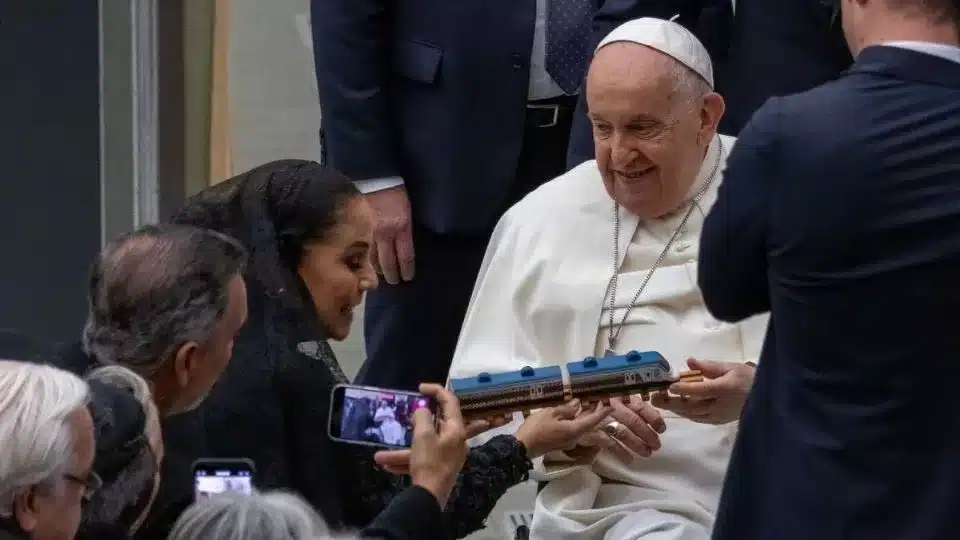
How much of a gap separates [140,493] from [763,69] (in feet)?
7.16

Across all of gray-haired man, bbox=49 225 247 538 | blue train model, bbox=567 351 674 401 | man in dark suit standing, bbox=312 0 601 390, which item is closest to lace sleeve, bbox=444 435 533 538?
blue train model, bbox=567 351 674 401

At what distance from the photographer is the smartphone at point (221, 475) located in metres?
2.61

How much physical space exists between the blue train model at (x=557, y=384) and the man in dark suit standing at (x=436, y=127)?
1204mm

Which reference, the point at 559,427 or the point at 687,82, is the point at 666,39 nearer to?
the point at 687,82

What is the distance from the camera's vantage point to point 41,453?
79.0 inches

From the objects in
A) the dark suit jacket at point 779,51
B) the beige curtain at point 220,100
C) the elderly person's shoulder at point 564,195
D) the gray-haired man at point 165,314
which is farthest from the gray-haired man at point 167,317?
the beige curtain at point 220,100

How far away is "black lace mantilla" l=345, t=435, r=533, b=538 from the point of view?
9.66ft

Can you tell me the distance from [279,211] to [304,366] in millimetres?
346

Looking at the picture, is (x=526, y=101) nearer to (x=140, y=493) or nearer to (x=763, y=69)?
(x=763, y=69)

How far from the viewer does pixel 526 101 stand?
3.96 m

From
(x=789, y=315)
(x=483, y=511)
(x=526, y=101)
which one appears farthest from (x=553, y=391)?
(x=526, y=101)

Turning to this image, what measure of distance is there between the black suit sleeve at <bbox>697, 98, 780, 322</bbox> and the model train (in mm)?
485

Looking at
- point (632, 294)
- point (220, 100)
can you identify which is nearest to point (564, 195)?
point (632, 294)

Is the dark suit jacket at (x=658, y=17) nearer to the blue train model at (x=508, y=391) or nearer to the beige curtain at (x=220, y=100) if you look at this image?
the blue train model at (x=508, y=391)
